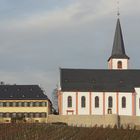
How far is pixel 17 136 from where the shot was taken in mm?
34562

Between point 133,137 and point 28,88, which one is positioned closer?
point 133,137

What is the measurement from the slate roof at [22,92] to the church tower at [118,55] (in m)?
15.1

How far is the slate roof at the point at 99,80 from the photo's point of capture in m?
94.2

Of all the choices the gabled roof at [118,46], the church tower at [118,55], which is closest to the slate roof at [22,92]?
the church tower at [118,55]

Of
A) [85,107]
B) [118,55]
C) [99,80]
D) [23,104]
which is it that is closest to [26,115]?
[23,104]

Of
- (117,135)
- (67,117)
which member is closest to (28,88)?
(67,117)

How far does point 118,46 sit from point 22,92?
2138 cm

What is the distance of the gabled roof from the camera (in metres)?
106

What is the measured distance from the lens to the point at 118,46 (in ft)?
354

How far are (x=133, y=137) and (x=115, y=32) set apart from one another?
8175 centimetres

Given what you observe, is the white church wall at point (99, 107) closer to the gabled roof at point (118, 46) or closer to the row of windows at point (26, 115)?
the row of windows at point (26, 115)

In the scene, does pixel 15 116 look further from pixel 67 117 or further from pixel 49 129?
pixel 49 129

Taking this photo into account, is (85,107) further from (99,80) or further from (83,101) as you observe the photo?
(99,80)

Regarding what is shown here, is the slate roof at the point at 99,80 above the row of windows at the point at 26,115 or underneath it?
above
